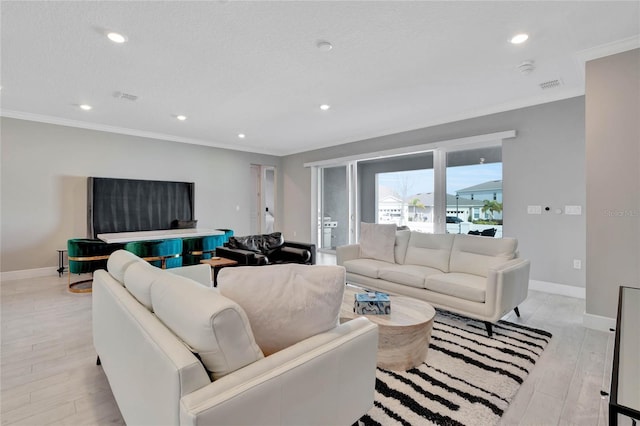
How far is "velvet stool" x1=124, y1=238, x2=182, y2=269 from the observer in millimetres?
4297

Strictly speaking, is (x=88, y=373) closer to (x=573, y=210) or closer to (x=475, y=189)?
(x=475, y=189)

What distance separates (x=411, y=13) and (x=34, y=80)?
4.17m

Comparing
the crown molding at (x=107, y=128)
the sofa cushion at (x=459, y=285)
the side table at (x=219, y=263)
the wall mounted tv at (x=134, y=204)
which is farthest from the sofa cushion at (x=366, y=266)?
the crown molding at (x=107, y=128)

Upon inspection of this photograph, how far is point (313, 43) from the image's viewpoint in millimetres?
2697

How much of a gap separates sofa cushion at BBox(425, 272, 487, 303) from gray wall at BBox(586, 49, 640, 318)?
3.51 ft

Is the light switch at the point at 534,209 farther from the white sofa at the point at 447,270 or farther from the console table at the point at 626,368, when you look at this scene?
the console table at the point at 626,368

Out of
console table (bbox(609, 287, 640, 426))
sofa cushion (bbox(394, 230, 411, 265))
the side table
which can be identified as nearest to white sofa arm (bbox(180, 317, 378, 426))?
console table (bbox(609, 287, 640, 426))

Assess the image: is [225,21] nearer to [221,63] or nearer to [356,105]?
[221,63]

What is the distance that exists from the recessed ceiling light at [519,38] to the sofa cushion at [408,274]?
92.2 inches

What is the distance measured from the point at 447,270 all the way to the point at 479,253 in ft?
1.28

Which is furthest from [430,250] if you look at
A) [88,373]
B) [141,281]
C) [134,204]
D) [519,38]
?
[134,204]

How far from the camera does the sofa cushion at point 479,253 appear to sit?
3137mm

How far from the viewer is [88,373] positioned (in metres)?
2.17

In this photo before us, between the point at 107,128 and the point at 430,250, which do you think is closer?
the point at 430,250
